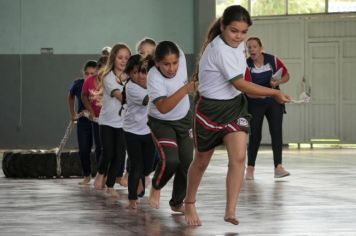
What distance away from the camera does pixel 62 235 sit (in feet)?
25.4

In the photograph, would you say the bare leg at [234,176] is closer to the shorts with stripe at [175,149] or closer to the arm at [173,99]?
the arm at [173,99]

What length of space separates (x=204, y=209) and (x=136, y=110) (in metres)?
1.25

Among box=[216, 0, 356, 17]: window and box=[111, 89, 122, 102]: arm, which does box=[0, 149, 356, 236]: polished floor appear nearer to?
box=[111, 89, 122, 102]: arm

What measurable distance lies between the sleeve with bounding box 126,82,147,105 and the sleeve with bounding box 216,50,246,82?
221cm

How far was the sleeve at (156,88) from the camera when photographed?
28.4 feet

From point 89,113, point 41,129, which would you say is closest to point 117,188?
point 89,113

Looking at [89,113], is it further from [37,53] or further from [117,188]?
[37,53]

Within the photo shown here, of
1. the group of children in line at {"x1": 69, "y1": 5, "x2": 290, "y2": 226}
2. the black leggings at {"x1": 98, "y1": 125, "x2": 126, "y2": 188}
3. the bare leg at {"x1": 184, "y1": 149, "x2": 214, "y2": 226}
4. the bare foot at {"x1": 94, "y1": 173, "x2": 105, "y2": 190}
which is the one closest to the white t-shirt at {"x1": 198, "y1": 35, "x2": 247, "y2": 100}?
the group of children in line at {"x1": 69, "y1": 5, "x2": 290, "y2": 226}

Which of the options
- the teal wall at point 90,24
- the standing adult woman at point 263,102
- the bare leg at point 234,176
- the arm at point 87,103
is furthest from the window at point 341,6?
the bare leg at point 234,176

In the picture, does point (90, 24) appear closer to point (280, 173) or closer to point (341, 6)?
point (341, 6)

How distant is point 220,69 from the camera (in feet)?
26.1

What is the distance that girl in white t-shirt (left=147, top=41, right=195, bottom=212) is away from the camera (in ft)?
28.3

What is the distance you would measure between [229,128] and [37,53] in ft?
59.3

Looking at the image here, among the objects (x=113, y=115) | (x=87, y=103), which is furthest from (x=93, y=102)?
(x=113, y=115)
